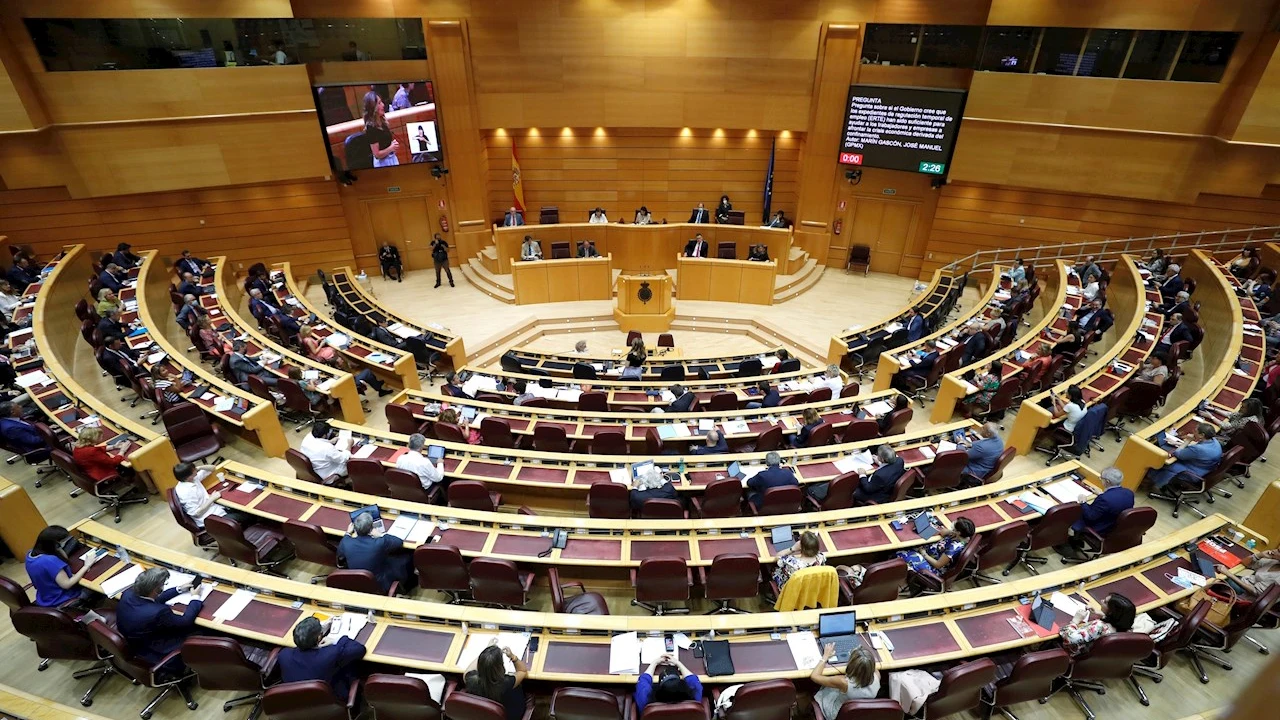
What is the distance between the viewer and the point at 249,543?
6.54 m

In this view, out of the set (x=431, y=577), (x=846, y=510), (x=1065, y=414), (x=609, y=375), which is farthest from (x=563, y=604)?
(x=1065, y=414)

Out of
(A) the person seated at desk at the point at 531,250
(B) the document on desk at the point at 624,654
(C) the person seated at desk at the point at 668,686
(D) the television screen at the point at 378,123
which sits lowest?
(B) the document on desk at the point at 624,654

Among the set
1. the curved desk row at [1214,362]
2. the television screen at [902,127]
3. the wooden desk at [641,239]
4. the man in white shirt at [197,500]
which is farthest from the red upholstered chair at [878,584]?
the television screen at [902,127]

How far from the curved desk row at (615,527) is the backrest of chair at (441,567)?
8.3 inches

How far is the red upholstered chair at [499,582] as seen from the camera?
5871 millimetres

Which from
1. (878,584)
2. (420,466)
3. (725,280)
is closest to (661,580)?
(878,584)

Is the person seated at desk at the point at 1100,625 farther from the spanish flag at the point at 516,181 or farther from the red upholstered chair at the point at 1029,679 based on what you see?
the spanish flag at the point at 516,181

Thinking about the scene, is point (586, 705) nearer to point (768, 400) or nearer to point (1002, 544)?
point (1002, 544)

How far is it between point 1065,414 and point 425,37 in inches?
599

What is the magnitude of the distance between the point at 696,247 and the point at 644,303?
2.56 meters

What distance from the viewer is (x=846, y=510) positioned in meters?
6.61

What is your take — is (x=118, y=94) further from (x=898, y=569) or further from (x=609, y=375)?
(x=898, y=569)

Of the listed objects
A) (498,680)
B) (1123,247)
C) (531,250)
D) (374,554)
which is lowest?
(374,554)

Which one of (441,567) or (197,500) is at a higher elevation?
(197,500)
